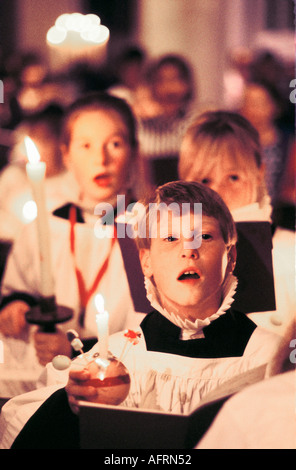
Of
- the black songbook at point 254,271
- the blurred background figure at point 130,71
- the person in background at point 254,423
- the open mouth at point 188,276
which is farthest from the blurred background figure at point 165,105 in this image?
the person in background at point 254,423

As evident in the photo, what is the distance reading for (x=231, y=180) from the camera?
106cm

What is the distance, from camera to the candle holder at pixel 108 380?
75 centimetres

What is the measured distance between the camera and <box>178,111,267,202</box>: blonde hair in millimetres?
1086

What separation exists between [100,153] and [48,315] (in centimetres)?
33

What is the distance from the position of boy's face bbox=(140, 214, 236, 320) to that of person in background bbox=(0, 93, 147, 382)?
0.59ft

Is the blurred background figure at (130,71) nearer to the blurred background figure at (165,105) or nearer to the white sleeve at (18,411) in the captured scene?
the blurred background figure at (165,105)

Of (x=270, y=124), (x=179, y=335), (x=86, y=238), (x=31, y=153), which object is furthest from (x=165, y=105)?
(x=179, y=335)

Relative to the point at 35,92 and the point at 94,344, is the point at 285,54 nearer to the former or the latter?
the point at 35,92

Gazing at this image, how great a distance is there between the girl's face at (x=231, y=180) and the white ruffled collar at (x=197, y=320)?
0.21 m

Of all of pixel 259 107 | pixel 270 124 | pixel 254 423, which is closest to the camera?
pixel 254 423

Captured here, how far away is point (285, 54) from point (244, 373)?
14.9 feet

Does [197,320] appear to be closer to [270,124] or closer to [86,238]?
[86,238]

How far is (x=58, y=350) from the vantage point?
0.92 metres

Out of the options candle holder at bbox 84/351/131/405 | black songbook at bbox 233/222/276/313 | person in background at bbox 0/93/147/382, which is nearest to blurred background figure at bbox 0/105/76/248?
person in background at bbox 0/93/147/382
